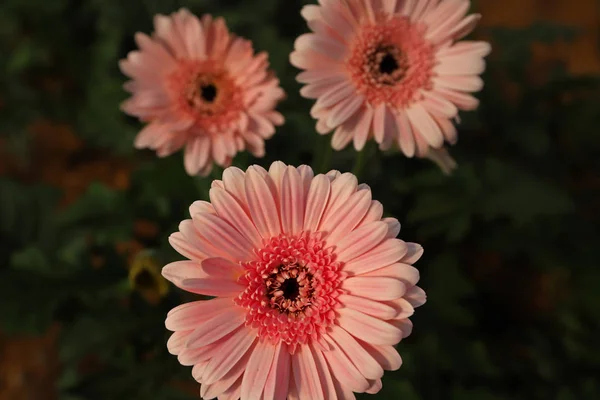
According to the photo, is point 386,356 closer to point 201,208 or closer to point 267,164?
point 201,208

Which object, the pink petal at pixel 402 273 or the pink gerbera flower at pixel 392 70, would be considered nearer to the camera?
the pink petal at pixel 402 273

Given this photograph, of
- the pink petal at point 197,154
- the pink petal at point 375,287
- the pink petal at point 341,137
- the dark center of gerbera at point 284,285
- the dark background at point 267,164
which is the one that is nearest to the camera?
the pink petal at point 375,287

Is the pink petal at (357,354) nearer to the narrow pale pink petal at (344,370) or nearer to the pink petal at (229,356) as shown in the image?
the narrow pale pink petal at (344,370)

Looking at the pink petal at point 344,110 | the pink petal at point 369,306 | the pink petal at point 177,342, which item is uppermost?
the pink petal at point 344,110

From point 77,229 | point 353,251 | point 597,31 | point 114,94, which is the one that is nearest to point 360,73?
point 353,251

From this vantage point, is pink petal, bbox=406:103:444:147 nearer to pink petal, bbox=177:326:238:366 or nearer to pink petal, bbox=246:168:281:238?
pink petal, bbox=246:168:281:238

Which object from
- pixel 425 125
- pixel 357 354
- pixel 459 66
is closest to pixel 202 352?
pixel 357 354

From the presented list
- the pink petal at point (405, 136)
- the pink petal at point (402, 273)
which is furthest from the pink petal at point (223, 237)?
the pink petal at point (405, 136)
